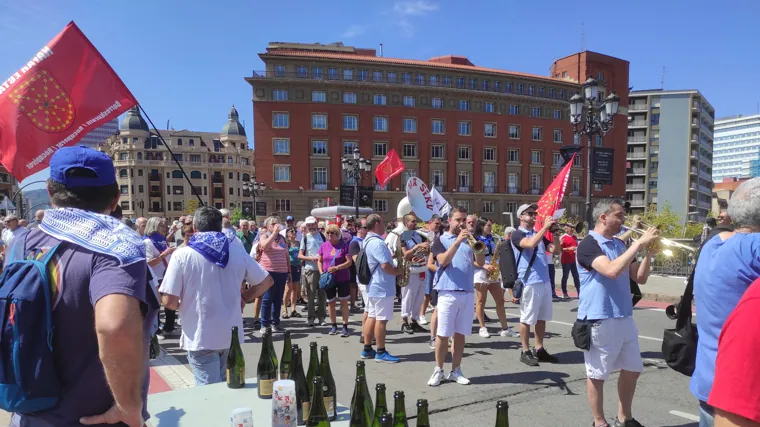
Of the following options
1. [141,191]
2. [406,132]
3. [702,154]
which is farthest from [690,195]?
[141,191]

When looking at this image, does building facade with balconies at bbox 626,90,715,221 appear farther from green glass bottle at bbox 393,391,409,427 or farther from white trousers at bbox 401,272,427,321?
green glass bottle at bbox 393,391,409,427

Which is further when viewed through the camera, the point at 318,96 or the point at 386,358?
the point at 318,96

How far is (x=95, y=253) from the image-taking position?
4.86 ft

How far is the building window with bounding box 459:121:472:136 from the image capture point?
52125 millimetres

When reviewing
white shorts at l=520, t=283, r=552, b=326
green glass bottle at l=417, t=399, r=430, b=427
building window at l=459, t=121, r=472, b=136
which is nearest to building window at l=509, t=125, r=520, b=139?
building window at l=459, t=121, r=472, b=136

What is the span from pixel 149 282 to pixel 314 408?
3.49 ft

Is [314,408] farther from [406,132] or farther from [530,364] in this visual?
[406,132]

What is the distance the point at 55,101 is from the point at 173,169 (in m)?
91.7

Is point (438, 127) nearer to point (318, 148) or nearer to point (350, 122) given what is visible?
point (350, 122)

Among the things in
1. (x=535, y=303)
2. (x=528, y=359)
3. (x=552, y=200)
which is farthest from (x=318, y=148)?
(x=528, y=359)

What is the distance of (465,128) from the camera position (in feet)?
171

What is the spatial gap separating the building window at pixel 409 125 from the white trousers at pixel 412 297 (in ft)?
143

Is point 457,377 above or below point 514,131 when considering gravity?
below

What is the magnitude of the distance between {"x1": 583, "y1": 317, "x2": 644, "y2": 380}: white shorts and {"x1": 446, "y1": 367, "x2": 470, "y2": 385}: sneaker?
5.34 ft
